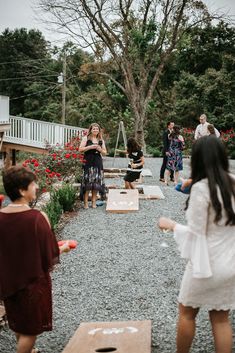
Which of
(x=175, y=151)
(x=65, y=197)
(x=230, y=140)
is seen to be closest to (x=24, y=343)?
(x=65, y=197)

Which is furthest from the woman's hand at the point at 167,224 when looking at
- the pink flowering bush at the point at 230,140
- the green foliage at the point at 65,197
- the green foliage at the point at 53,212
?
the pink flowering bush at the point at 230,140

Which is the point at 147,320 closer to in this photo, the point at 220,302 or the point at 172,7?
the point at 220,302

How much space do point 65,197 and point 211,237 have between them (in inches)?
276

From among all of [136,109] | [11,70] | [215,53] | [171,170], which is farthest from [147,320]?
[11,70]

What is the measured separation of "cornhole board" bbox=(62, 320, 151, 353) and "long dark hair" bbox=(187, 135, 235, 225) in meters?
1.32

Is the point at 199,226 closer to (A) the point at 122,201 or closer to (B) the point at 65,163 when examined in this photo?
(A) the point at 122,201

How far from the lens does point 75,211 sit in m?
10.2

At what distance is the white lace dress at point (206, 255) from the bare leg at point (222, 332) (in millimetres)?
73

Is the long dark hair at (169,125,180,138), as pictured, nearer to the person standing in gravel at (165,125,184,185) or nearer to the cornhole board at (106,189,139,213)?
Answer: the person standing in gravel at (165,125,184,185)

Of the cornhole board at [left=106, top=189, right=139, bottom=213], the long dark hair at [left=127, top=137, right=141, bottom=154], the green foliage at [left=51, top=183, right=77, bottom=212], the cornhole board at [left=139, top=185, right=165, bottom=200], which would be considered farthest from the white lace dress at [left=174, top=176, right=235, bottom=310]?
the long dark hair at [left=127, top=137, right=141, bottom=154]

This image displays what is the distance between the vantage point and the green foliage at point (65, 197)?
9.78 meters

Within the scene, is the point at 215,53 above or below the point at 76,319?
above

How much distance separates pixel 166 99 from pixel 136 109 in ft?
17.0

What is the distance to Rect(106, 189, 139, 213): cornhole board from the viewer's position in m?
9.98
